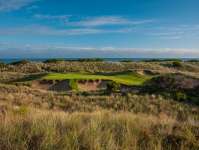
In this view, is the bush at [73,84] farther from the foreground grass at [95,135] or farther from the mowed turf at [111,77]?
the foreground grass at [95,135]

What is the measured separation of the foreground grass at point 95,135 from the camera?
472cm

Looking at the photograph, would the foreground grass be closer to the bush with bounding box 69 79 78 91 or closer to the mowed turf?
the bush with bounding box 69 79 78 91

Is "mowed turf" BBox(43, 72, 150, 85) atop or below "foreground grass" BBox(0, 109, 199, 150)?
below

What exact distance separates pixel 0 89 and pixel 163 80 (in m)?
15.8

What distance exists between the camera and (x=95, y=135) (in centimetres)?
513

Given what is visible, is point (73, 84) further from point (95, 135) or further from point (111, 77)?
point (95, 135)

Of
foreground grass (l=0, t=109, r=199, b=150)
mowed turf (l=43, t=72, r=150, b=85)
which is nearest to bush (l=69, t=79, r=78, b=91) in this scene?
mowed turf (l=43, t=72, r=150, b=85)

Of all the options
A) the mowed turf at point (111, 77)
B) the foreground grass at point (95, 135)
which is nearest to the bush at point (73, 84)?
the mowed turf at point (111, 77)

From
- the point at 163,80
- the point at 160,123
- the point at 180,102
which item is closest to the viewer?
the point at 160,123

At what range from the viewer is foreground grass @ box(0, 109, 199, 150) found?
4.72m

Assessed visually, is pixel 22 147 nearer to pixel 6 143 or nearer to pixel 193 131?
pixel 6 143

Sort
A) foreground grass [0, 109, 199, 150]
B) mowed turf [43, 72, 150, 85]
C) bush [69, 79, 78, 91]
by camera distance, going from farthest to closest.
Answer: mowed turf [43, 72, 150, 85] → bush [69, 79, 78, 91] → foreground grass [0, 109, 199, 150]

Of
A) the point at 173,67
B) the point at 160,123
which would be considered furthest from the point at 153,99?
the point at 173,67

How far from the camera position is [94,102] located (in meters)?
21.0
